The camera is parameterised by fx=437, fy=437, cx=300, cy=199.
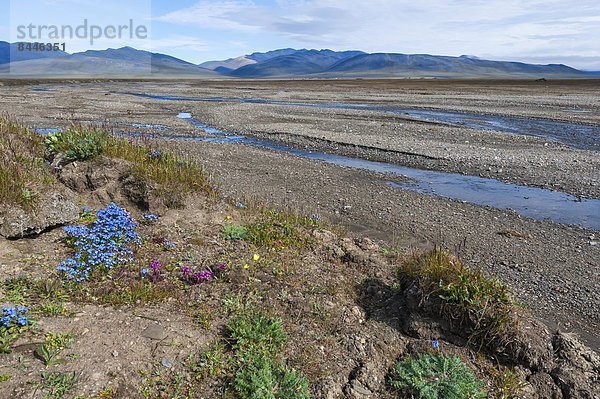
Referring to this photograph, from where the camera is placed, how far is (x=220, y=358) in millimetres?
5090

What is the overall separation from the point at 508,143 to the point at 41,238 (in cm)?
2429

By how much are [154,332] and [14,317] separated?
157 cm

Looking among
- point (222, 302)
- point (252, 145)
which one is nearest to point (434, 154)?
point (252, 145)

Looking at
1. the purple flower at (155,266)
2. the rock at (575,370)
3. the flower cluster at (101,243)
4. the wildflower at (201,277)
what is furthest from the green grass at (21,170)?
the rock at (575,370)

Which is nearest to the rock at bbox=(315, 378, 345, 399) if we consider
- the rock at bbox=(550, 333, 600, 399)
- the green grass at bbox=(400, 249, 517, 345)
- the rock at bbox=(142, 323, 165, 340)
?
the green grass at bbox=(400, 249, 517, 345)

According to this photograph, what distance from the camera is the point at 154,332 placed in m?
5.34

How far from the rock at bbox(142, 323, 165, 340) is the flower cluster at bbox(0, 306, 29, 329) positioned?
132 cm

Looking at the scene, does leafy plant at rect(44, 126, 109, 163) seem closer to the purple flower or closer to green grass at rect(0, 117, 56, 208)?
green grass at rect(0, 117, 56, 208)

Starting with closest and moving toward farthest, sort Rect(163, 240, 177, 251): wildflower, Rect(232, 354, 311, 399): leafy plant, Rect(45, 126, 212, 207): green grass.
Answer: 1. Rect(232, 354, 311, 399): leafy plant
2. Rect(163, 240, 177, 251): wildflower
3. Rect(45, 126, 212, 207): green grass

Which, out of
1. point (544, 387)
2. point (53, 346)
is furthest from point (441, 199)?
point (53, 346)

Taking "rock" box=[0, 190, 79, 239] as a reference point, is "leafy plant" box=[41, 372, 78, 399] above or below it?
below

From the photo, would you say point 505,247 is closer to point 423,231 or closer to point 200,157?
point 423,231

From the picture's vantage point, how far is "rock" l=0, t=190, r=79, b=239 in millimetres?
6938

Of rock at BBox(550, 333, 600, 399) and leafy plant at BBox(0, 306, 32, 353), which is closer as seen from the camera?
leafy plant at BBox(0, 306, 32, 353)
